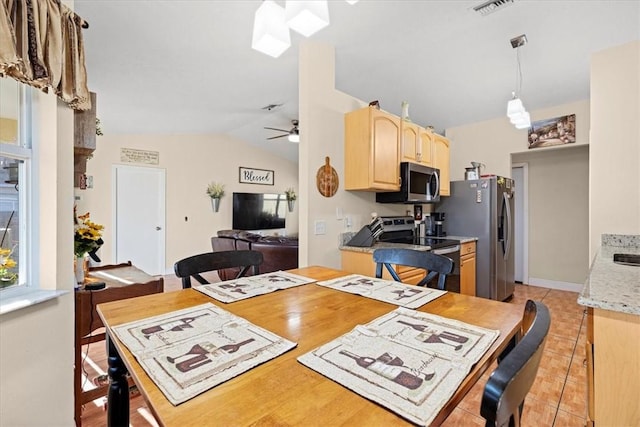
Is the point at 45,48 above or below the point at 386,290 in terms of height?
above

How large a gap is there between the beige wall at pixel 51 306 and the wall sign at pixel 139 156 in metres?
3.90

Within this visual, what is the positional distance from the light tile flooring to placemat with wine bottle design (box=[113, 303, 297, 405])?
1161 mm

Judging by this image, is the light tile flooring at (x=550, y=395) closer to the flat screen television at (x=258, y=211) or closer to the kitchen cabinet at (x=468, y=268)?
the kitchen cabinet at (x=468, y=268)

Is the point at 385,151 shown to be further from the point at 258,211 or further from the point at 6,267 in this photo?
the point at 258,211

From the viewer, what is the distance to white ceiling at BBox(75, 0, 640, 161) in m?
2.22

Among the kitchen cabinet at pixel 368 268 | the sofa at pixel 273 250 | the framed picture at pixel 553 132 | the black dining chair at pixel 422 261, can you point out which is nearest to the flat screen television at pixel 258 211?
the sofa at pixel 273 250

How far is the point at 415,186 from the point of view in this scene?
312cm

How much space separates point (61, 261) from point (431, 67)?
3.56 meters

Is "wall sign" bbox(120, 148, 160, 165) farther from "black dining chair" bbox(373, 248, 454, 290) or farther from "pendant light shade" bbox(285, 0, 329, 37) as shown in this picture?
"black dining chair" bbox(373, 248, 454, 290)

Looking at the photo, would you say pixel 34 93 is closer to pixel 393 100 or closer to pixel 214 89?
pixel 214 89

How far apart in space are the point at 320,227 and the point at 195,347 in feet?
6.31

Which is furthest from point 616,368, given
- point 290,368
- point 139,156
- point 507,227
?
point 139,156

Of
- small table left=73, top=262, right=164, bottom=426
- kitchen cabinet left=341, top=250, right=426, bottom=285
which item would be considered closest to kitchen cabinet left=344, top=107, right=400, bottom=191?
kitchen cabinet left=341, top=250, right=426, bottom=285

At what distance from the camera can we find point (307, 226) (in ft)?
8.30
